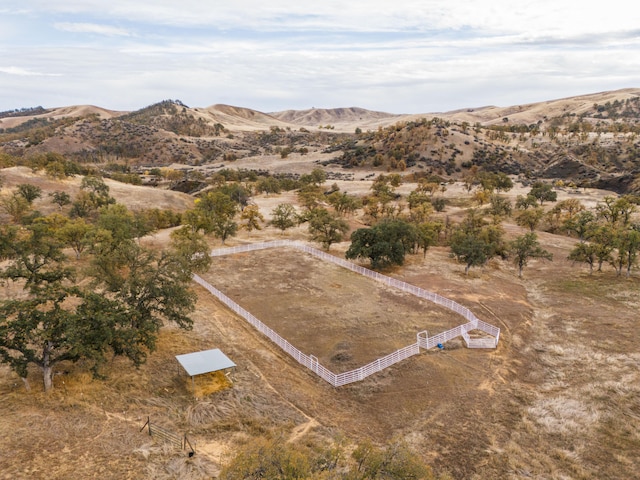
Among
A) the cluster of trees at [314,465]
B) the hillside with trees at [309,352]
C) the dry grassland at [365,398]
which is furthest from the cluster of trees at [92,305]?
the cluster of trees at [314,465]

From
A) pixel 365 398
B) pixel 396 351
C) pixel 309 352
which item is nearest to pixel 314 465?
pixel 365 398

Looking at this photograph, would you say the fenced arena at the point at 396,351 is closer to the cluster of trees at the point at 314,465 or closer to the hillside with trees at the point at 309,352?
the hillside with trees at the point at 309,352

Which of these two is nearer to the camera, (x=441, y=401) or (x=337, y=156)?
(x=441, y=401)

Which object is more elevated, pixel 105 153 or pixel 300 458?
pixel 105 153

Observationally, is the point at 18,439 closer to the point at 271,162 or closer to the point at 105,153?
the point at 271,162

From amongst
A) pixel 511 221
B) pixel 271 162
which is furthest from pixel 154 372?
pixel 271 162

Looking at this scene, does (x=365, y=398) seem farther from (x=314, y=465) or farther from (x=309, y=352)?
(x=314, y=465)

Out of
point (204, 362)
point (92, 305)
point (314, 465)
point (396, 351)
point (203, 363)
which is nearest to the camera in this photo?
point (314, 465)

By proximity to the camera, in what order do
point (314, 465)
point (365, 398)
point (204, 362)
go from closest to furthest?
1. point (314, 465)
2. point (204, 362)
3. point (365, 398)
